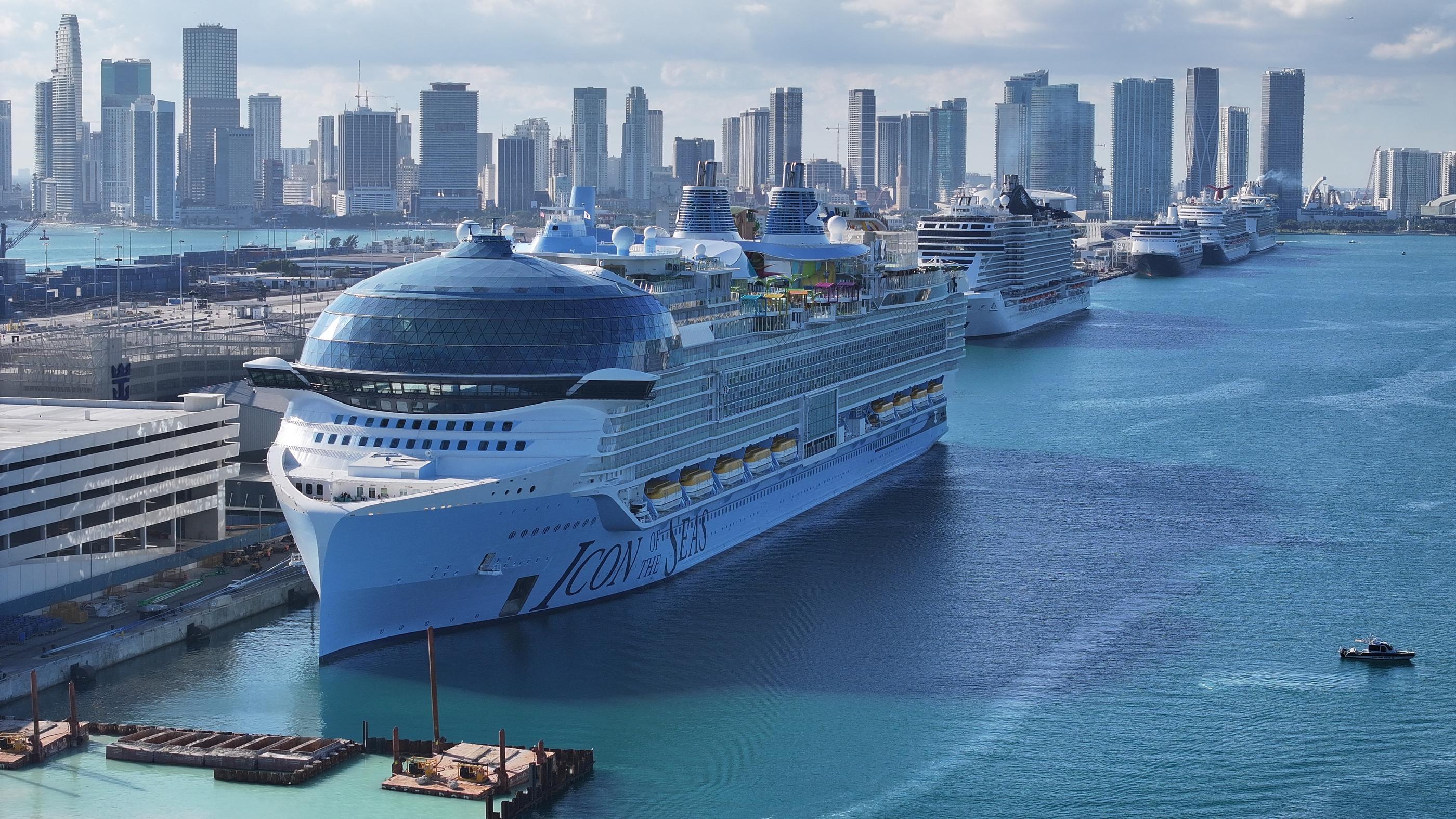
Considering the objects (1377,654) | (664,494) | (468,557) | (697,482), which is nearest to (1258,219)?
(697,482)

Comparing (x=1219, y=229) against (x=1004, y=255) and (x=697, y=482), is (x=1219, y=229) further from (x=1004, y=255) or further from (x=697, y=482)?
(x=697, y=482)

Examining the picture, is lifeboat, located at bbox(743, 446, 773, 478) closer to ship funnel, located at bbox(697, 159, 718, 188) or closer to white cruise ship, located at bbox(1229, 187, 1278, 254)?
ship funnel, located at bbox(697, 159, 718, 188)

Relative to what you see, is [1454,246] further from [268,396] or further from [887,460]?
[268,396]

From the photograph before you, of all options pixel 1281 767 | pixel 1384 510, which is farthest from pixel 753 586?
pixel 1384 510

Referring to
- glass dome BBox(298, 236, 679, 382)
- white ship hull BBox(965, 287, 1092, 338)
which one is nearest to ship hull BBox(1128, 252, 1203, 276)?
white ship hull BBox(965, 287, 1092, 338)

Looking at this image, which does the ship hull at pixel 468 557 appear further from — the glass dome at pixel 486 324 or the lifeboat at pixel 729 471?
the glass dome at pixel 486 324

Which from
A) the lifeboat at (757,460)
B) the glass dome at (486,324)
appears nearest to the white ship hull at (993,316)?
the lifeboat at (757,460)
